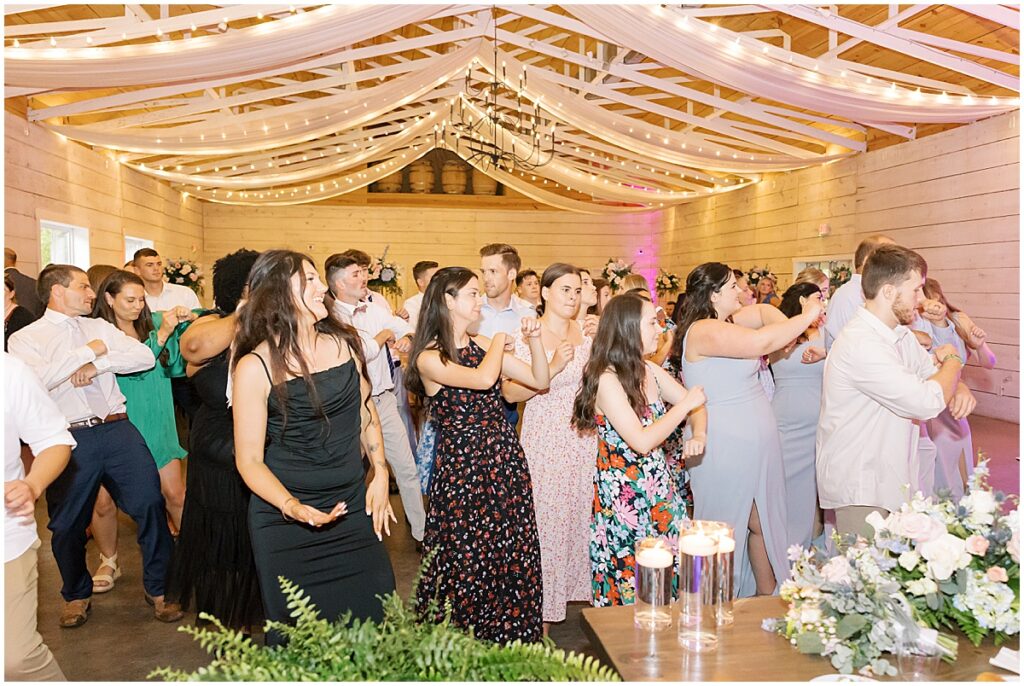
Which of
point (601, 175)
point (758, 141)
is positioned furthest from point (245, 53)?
point (601, 175)

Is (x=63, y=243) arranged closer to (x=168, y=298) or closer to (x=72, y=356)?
(x=168, y=298)

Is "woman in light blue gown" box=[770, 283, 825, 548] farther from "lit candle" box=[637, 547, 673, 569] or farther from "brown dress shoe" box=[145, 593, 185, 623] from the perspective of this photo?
"brown dress shoe" box=[145, 593, 185, 623]

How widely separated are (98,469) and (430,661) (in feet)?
9.20

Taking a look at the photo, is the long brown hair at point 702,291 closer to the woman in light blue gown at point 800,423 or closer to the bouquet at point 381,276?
the woman in light blue gown at point 800,423

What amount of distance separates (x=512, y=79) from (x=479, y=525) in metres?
6.29

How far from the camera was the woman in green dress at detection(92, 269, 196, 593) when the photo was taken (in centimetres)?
398

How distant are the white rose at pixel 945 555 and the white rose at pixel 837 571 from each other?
190 millimetres

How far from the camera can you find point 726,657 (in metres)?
1.71

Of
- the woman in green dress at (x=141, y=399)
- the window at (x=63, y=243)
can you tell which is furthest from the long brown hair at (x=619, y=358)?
the window at (x=63, y=243)

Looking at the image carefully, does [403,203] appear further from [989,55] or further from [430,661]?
[430,661]

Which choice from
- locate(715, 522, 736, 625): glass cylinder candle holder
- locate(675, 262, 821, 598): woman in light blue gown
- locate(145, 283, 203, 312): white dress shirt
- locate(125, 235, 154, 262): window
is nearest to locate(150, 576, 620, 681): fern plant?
locate(715, 522, 736, 625): glass cylinder candle holder

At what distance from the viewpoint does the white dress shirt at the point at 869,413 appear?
2.64 meters

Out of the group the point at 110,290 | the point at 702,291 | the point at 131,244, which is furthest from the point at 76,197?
the point at 702,291

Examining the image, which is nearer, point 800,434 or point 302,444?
point 302,444
